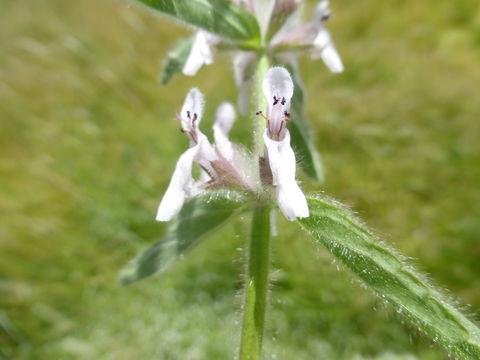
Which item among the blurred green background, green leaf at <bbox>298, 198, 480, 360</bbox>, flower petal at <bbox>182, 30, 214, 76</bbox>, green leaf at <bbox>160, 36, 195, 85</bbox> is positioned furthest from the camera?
the blurred green background

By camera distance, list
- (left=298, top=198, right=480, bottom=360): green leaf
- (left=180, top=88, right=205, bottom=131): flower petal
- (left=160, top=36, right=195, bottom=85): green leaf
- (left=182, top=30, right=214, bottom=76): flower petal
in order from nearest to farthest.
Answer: (left=298, top=198, right=480, bottom=360): green leaf
(left=180, top=88, right=205, bottom=131): flower petal
(left=182, top=30, right=214, bottom=76): flower petal
(left=160, top=36, right=195, bottom=85): green leaf

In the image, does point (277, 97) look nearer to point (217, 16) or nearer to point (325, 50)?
point (217, 16)

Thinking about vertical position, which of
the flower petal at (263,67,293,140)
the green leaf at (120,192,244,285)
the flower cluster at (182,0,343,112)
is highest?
the flower cluster at (182,0,343,112)

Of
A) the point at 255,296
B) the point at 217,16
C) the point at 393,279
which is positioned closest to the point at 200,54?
the point at 217,16

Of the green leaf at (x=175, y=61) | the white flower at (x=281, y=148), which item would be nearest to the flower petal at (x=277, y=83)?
the white flower at (x=281, y=148)

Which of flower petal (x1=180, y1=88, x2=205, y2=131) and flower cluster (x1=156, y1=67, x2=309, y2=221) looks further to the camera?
flower petal (x1=180, y1=88, x2=205, y2=131)

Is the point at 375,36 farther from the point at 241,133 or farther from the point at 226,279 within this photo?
the point at 226,279

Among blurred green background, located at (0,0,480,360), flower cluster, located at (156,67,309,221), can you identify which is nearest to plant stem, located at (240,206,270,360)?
flower cluster, located at (156,67,309,221)

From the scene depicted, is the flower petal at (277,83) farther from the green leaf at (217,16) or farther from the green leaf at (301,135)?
the green leaf at (301,135)

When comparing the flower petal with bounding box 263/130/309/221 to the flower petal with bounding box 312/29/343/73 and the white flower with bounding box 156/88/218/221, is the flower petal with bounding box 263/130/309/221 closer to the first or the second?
the white flower with bounding box 156/88/218/221
